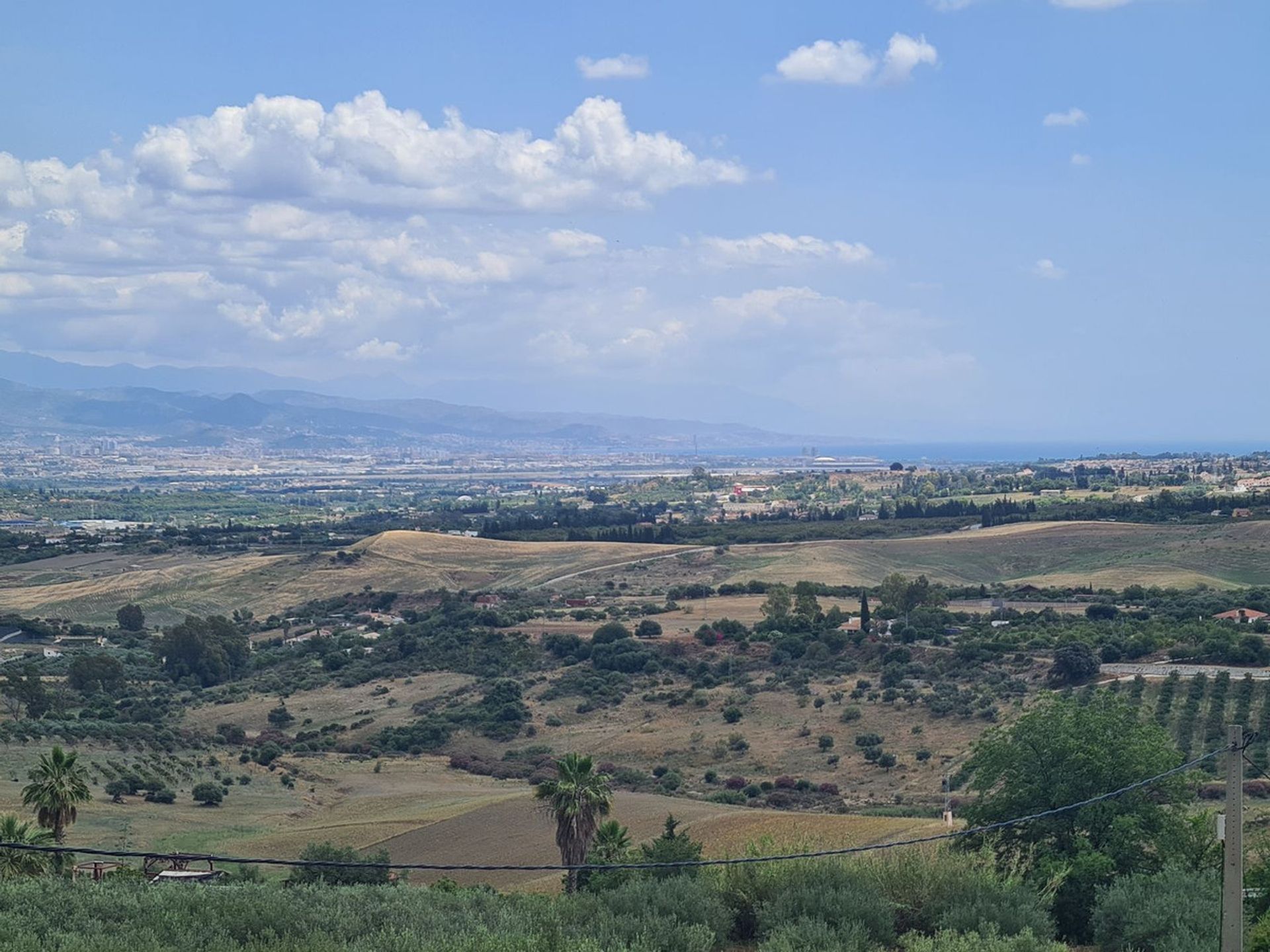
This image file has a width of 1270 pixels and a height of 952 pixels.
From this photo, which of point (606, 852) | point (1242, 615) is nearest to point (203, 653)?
point (606, 852)

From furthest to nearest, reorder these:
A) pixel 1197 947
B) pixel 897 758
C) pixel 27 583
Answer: pixel 27 583, pixel 897 758, pixel 1197 947

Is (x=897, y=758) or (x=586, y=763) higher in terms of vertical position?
(x=586, y=763)

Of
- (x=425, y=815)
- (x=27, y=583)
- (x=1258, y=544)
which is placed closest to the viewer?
(x=425, y=815)

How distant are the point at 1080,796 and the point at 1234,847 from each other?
1071 cm

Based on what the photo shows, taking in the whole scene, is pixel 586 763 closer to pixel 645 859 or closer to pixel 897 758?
pixel 645 859

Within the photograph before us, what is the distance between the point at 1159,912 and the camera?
1823cm

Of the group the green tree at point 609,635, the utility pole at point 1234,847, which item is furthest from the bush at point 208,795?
the utility pole at point 1234,847

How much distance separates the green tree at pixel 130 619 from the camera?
85.4 m

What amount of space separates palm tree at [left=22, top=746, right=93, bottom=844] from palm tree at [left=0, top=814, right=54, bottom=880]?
3394 millimetres

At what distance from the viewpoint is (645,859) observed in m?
24.9

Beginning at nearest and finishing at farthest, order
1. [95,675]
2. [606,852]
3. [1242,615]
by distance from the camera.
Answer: [606,852] < [95,675] < [1242,615]

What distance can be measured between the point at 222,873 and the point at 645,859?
A: 712cm

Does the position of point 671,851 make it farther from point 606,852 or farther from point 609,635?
point 609,635

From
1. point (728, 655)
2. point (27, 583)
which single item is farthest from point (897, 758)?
point (27, 583)
